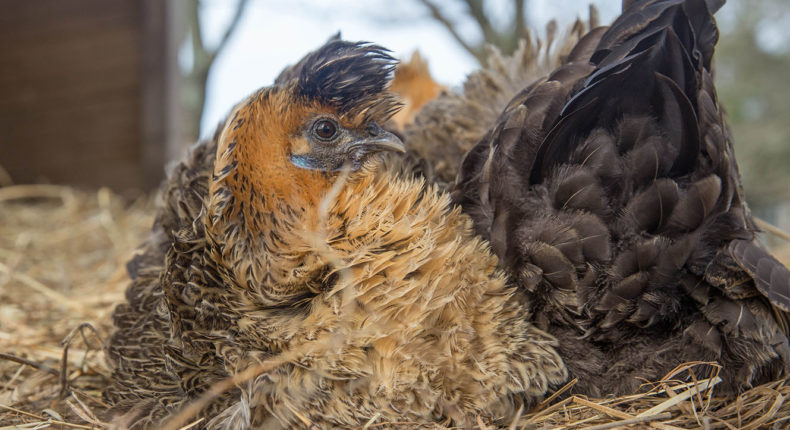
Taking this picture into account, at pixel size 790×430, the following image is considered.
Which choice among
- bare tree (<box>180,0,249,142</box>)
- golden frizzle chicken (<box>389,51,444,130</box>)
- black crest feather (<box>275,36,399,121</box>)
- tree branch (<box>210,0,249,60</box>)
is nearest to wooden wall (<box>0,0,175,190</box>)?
golden frizzle chicken (<box>389,51,444,130</box>)

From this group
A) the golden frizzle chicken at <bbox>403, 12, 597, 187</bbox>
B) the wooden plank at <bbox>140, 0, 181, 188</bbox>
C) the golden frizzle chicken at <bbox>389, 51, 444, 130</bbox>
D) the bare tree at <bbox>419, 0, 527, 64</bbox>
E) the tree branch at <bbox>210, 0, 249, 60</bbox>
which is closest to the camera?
the golden frizzle chicken at <bbox>403, 12, 597, 187</bbox>

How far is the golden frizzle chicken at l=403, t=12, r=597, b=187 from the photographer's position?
6.41ft

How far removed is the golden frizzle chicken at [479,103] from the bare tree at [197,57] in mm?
5824

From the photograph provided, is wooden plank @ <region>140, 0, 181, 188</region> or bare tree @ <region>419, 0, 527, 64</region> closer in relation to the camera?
wooden plank @ <region>140, 0, 181, 188</region>

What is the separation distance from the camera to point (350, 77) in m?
1.31

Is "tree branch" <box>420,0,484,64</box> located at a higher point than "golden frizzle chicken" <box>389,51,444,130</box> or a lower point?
higher

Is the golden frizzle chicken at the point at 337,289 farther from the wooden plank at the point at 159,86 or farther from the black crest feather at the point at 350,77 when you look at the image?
the wooden plank at the point at 159,86

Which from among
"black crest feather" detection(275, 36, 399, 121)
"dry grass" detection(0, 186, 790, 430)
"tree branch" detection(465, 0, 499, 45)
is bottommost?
"dry grass" detection(0, 186, 790, 430)

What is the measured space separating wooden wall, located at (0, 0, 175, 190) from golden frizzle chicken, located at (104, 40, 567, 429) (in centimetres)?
316

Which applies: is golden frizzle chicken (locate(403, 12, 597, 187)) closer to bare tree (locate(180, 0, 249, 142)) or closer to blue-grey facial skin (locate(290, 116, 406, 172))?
blue-grey facial skin (locate(290, 116, 406, 172))

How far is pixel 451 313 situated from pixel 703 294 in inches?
25.5

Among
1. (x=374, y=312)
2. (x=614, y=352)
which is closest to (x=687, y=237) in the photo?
(x=614, y=352)

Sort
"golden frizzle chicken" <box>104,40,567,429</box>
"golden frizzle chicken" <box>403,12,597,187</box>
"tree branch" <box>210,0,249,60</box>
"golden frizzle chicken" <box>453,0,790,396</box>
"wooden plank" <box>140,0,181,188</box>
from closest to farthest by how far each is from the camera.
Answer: "golden frizzle chicken" <box>104,40,567,429</box>, "golden frizzle chicken" <box>453,0,790,396</box>, "golden frizzle chicken" <box>403,12,597,187</box>, "wooden plank" <box>140,0,181,188</box>, "tree branch" <box>210,0,249,60</box>

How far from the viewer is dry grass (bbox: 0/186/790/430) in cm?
130
